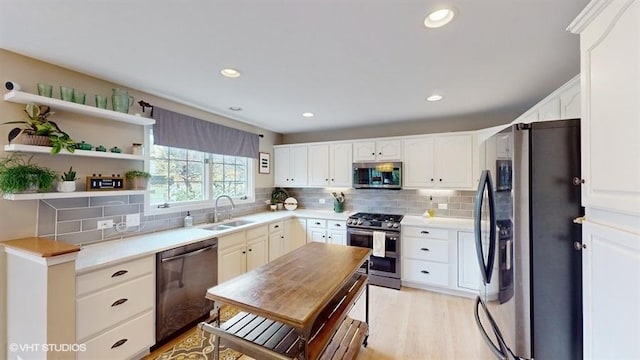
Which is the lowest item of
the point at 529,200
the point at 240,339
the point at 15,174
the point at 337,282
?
the point at 240,339

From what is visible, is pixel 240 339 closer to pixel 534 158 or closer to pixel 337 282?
pixel 337 282

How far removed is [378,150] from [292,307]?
118 inches

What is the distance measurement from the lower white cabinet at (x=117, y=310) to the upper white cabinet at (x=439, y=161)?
3.32 meters

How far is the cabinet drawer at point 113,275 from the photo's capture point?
1.65m

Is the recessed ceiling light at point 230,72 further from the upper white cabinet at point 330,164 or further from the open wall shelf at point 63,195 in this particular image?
the upper white cabinet at point 330,164

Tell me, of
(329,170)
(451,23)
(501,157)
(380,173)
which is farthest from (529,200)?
(329,170)

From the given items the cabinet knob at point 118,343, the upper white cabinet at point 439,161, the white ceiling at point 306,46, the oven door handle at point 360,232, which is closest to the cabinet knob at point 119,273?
the cabinet knob at point 118,343

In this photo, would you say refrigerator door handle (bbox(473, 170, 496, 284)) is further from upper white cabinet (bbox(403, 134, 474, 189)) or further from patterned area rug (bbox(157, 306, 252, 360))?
patterned area rug (bbox(157, 306, 252, 360))

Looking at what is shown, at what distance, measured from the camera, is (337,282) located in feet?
5.08

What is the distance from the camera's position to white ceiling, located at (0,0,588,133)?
131cm

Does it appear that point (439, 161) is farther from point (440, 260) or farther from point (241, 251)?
point (241, 251)

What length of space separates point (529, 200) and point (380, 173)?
2.52m

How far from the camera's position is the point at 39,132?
5.82 ft

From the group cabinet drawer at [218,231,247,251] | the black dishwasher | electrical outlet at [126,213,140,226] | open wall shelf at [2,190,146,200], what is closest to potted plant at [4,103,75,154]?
open wall shelf at [2,190,146,200]
